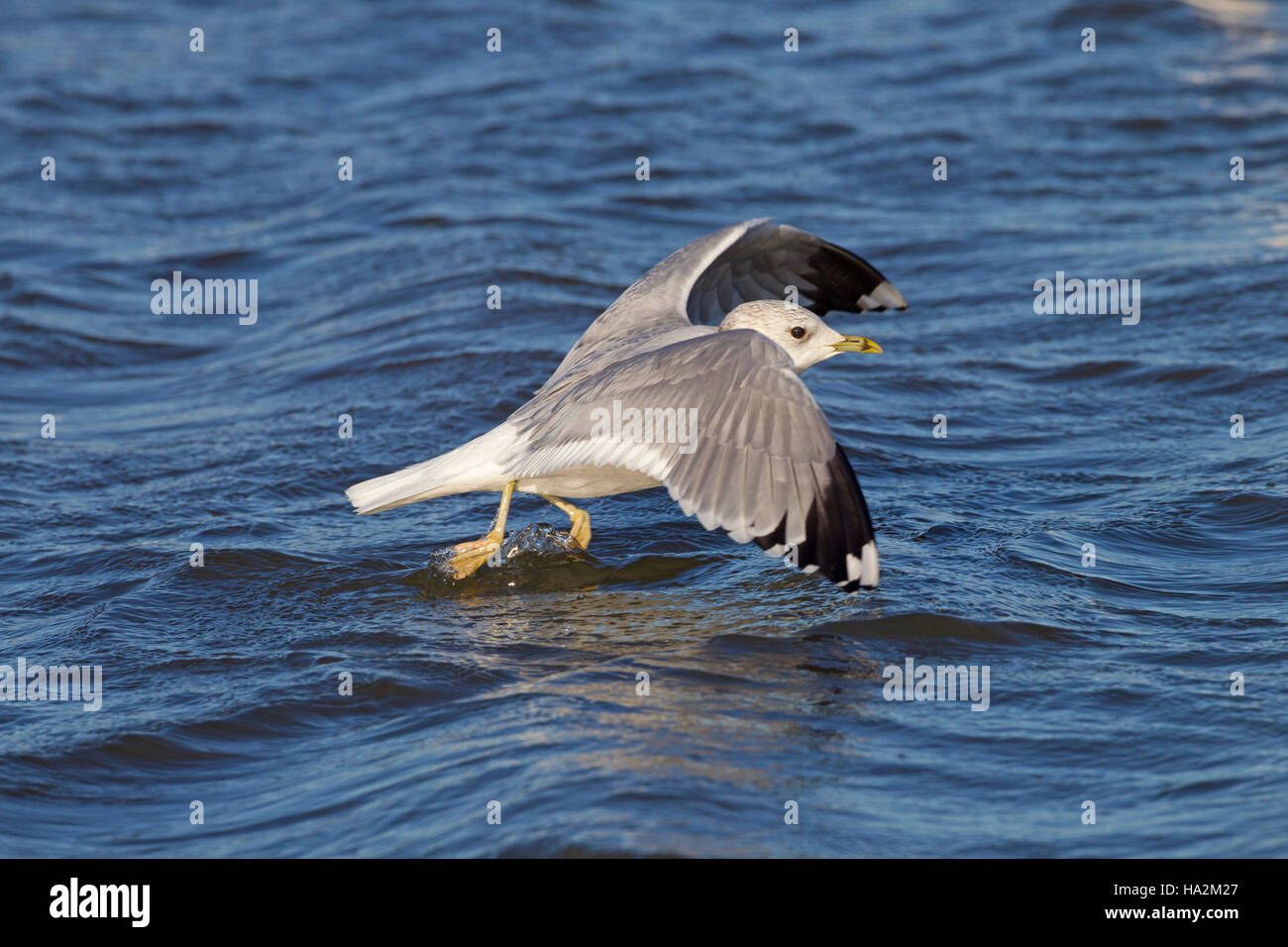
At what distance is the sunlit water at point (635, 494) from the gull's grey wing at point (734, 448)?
59 cm

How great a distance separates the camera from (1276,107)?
15.3m

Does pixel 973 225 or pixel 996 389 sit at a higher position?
pixel 973 225

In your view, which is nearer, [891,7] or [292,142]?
[292,142]

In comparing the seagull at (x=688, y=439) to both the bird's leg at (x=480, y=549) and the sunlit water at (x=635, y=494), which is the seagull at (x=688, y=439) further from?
the sunlit water at (x=635, y=494)

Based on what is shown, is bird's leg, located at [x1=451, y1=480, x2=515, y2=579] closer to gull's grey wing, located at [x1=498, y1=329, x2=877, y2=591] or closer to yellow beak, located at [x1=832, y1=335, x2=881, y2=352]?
gull's grey wing, located at [x1=498, y1=329, x2=877, y2=591]

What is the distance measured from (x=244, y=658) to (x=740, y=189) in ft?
29.4

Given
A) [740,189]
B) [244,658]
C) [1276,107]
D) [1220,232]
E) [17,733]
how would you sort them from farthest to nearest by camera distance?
[1276,107] → [740,189] → [1220,232] → [244,658] → [17,733]

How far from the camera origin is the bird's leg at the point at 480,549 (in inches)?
280

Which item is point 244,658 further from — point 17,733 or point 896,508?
point 896,508

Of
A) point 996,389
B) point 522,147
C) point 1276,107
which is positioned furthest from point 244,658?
point 1276,107

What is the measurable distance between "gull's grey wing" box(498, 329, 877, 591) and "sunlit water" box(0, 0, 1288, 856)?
0.59 meters

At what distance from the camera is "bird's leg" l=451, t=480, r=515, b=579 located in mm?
7105

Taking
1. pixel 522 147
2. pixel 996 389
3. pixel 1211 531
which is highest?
pixel 522 147

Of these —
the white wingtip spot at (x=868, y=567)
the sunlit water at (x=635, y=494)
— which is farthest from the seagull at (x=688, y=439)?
the sunlit water at (x=635, y=494)
